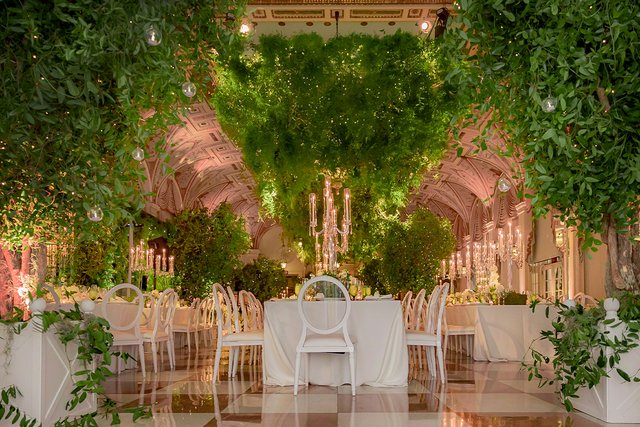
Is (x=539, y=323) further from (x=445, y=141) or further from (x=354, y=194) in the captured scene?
(x=354, y=194)

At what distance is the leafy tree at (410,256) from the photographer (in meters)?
20.7

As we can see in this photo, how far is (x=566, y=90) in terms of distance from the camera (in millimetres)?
4047

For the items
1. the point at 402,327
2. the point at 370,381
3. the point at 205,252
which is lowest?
the point at 370,381

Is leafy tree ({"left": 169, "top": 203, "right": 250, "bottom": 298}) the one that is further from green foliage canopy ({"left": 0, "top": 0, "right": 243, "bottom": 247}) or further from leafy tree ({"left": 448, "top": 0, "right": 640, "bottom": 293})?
leafy tree ({"left": 448, "top": 0, "right": 640, "bottom": 293})

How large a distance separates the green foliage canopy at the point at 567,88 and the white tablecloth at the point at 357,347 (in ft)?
9.24

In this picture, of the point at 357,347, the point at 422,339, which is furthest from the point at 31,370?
the point at 422,339

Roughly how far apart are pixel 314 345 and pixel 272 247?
32.8 m

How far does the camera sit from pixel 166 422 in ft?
15.7

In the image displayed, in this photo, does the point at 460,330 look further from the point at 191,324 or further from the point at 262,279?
the point at 262,279

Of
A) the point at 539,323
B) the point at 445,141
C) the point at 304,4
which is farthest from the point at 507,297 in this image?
the point at 304,4

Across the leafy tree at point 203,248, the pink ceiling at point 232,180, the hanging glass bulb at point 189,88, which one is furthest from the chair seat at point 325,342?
the leafy tree at point 203,248

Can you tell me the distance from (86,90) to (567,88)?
2482 mm

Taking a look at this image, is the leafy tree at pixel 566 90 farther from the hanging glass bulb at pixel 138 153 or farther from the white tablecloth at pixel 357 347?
the white tablecloth at pixel 357 347

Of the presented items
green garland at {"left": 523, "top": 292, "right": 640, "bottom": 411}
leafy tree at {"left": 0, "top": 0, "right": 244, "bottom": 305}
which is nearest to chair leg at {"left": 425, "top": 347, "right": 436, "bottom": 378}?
green garland at {"left": 523, "top": 292, "right": 640, "bottom": 411}
